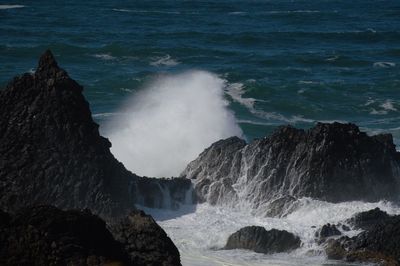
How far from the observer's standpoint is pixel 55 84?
30.2 metres

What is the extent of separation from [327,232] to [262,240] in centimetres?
171

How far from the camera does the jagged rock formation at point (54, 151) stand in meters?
29.0

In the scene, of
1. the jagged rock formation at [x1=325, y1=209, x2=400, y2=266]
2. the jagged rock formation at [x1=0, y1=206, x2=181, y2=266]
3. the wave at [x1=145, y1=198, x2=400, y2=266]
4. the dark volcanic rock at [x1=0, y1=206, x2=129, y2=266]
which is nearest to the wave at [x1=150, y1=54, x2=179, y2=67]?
the wave at [x1=145, y1=198, x2=400, y2=266]

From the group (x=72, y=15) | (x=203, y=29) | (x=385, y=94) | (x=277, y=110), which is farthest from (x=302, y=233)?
(x=72, y=15)

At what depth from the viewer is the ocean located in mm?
38281

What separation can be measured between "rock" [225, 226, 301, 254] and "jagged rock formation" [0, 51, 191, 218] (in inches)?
128

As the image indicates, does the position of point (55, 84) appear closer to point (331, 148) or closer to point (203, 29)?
point (331, 148)

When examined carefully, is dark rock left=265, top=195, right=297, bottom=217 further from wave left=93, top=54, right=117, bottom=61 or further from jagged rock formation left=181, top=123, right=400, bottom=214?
wave left=93, top=54, right=117, bottom=61

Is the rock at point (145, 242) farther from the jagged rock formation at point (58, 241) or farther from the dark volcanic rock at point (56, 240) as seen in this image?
the dark volcanic rock at point (56, 240)

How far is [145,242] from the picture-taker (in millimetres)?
21078

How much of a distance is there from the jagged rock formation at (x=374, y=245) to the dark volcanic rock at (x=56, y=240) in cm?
878

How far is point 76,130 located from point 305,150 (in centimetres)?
634

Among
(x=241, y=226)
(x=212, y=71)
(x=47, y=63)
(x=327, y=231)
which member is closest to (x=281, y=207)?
(x=241, y=226)

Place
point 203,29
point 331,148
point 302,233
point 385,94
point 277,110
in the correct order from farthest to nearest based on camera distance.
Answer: point 203,29 < point 385,94 < point 277,110 < point 331,148 < point 302,233
